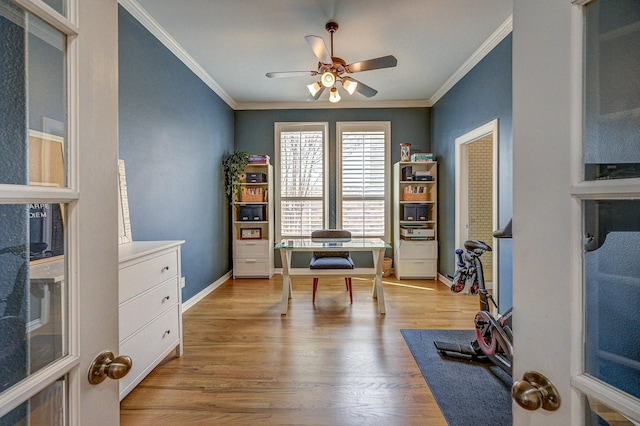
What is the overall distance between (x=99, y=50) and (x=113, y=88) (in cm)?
8

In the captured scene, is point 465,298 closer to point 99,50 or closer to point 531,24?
point 531,24

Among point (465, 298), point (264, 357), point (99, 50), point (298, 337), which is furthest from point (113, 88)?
point (465, 298)

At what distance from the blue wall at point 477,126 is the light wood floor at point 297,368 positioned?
2.93 feet

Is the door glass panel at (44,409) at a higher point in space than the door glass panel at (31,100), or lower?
lower

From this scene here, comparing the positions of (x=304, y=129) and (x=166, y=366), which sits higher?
(x=304, y=129)

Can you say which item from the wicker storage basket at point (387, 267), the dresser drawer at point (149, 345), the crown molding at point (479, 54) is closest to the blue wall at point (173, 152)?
the dresser drawer at point (149, 345)

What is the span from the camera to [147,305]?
1947 millimetres

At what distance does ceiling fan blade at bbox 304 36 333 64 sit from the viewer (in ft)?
7.84

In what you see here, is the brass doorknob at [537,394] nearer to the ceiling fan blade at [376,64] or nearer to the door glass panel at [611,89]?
the door glass panel at [611,89]

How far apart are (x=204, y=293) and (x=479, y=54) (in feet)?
14.3

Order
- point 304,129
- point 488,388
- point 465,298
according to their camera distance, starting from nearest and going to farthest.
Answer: point 488,388
point 465,298
point 304,129

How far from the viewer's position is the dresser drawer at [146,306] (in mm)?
1724

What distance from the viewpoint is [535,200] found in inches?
22.8

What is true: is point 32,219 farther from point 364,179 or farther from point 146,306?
point 364,179
